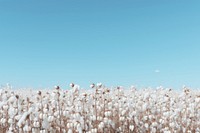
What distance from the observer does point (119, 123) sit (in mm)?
9453

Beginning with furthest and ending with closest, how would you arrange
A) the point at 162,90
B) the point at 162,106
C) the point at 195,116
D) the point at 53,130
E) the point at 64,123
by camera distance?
1. the point at 162,90
2. the point at 162,106
3. the point at 195,116
4. the point at 64,123
5. the point at 53,130

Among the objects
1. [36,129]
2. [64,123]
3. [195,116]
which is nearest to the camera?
[36,129]

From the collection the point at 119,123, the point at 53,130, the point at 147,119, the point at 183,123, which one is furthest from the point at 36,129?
the point at 183,123

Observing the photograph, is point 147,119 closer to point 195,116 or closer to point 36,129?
point 195,116

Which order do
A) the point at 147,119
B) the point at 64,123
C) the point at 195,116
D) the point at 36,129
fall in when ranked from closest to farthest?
the point at 36,129 < the point at 64,123 < the point at 147,119 < the point at 195,116

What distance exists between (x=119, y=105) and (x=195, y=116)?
2688 millimetres

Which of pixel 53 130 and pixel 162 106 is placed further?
pixel 162 106

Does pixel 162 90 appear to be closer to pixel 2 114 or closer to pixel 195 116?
pixel 195 116

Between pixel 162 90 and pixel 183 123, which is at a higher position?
pixel 162 90

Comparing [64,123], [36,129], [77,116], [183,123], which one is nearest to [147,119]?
[183,123]

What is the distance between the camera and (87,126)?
7465 mm

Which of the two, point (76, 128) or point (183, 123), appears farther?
point (183, 123)

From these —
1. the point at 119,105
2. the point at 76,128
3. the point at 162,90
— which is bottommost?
the point at 76,128

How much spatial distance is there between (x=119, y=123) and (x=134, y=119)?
1.49 ft
